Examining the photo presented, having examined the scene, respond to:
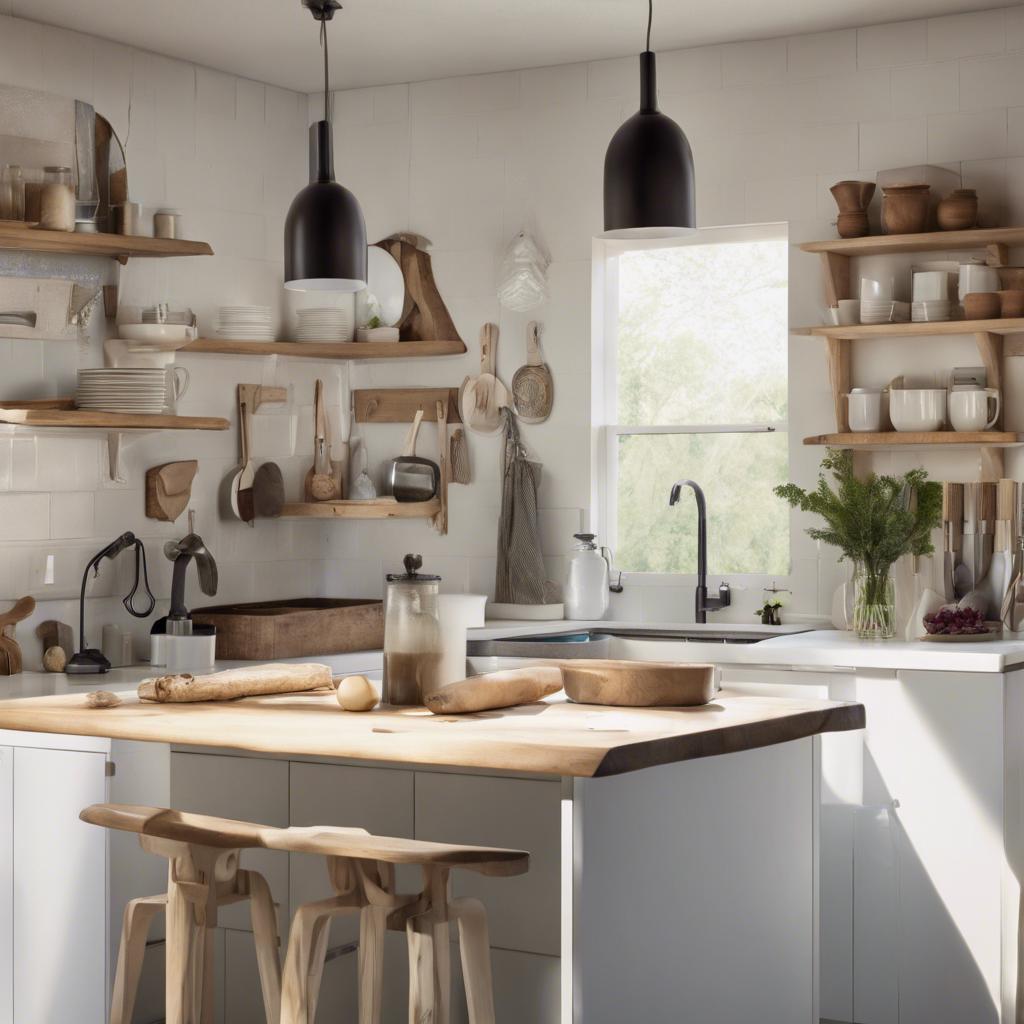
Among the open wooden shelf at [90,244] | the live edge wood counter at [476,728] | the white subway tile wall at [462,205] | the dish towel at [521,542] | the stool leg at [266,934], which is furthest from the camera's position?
the dish towel at [521,542]

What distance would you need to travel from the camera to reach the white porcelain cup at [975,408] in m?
4.54

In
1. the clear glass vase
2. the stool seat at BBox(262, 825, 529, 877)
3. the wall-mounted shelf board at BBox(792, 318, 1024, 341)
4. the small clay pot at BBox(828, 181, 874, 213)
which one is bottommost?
the stool seat at BBox(262, 825, 529, 877)

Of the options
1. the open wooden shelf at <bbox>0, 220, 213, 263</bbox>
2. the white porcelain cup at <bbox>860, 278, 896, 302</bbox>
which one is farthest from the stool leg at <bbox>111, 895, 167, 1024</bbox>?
the white porcelain cup at <bbox>860, 278, 896, 302</bbox>

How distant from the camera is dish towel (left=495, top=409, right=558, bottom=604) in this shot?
5.27 m

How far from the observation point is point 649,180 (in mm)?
3150

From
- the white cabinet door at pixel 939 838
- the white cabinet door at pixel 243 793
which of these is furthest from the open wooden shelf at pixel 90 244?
the white cabinet door at pixel 939 838

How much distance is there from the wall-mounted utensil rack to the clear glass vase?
1950 mm

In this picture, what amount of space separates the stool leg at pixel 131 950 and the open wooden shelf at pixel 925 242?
289cm

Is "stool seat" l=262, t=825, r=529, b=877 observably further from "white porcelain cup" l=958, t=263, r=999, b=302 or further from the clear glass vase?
"white porcelain cup" l=958, t=263, r=999, b=302

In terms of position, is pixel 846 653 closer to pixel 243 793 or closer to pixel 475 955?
pixel 243 793

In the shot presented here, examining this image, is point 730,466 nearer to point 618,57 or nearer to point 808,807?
point 618,57

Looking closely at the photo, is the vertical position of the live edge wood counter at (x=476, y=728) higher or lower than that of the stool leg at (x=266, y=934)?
higher

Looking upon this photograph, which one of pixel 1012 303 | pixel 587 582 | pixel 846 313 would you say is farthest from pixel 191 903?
pixel 1012 303

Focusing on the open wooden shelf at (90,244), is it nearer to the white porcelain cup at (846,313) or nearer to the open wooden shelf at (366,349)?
the open wooden shelf at (366,349)
